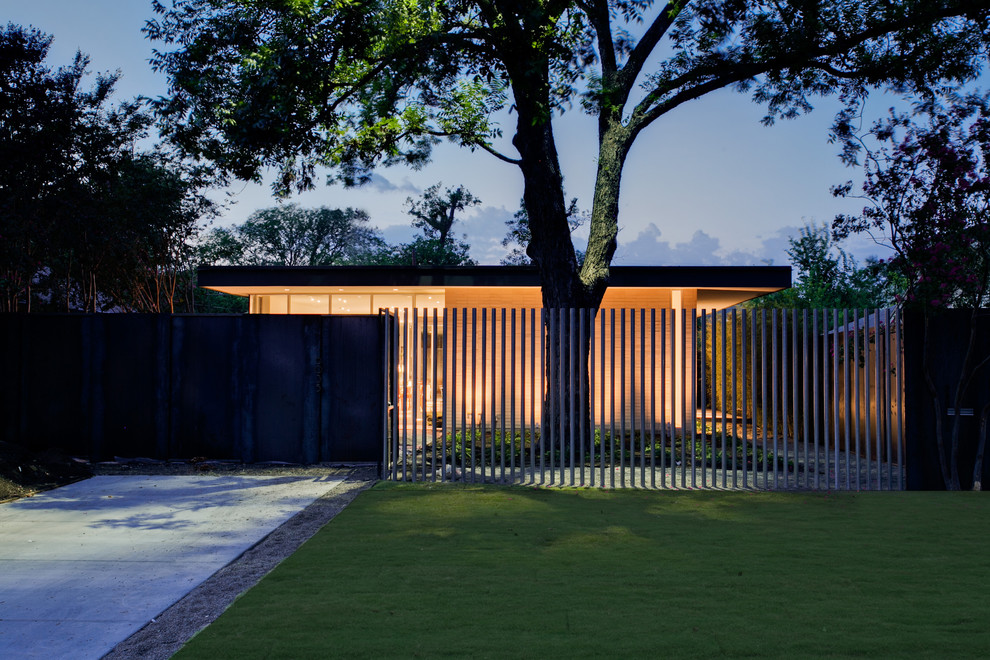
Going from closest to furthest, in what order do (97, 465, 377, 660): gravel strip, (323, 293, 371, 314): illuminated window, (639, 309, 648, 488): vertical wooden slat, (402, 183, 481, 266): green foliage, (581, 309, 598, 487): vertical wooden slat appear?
1. (97, 465, 377, 660): gravel strip
2. (639, 309, 648, 488): vertical wooden slat
3. (581, 309, 598, 487): vertical wooden slat
4. (323, 293, 371, 314): illuminated window
5. (402, 183, 481, 266): green foliage

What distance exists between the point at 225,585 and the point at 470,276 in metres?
10.7

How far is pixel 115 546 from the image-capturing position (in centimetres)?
620

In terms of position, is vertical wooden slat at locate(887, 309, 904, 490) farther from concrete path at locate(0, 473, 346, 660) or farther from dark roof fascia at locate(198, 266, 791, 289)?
concrete path at locate(0, 473, 346, 660)

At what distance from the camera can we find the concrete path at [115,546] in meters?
4.36

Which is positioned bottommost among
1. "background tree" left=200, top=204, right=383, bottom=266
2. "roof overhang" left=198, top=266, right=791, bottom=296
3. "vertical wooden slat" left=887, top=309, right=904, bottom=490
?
"vertical wooden slat" left=887, top=309, right=904, bottom=490

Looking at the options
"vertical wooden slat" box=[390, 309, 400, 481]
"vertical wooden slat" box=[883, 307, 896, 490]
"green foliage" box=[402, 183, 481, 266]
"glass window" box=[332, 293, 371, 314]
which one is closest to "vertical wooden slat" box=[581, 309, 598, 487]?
"vertical wooden slat" box=[390, 309, 400, 481]

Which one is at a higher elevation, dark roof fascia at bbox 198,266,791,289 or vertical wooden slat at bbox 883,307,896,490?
dark roof fascia at bbox 198,266,791,289

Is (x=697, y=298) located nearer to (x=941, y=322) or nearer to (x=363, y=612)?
(x=941, y=322)

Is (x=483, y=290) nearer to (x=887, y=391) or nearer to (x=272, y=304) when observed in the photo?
(x=272, y=304)

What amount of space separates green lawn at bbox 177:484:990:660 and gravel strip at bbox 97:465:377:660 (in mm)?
127

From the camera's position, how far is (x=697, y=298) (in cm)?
1677

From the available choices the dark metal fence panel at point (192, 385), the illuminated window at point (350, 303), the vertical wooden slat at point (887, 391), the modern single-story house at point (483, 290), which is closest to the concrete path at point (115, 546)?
the dark metal fence panel at point (192, 385)

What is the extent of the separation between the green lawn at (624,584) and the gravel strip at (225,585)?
0.13 m

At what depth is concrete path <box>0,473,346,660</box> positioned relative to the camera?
436 cm
